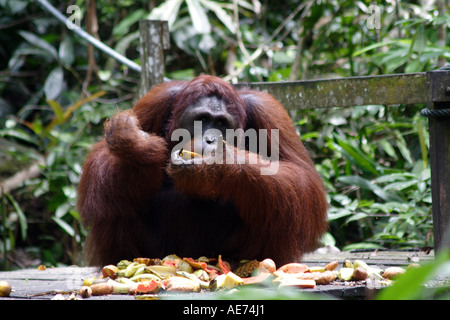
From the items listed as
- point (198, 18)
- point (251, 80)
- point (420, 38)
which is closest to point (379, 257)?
point (420, 38)

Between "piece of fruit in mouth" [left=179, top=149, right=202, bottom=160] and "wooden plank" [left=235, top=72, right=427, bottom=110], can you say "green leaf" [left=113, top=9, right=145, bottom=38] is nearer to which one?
"wooden plank" [left=235, top=72, right=427, bottom=110]

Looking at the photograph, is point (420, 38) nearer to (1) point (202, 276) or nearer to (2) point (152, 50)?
(2) point (152, 50)

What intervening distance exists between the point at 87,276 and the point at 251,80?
325 cm

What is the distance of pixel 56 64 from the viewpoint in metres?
7.34

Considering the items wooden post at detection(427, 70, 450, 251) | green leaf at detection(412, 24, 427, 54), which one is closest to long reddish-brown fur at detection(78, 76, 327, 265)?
wooden post at detection(427, 70, 450, 251)

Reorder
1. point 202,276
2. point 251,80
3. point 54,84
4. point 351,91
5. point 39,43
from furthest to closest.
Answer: point 39,43 < point 54,84 < point 251,80 < point 351,91 < point 202,276

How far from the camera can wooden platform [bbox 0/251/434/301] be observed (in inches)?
87.5

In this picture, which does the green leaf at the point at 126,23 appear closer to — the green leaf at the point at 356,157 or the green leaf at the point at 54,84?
the green leaf at the point at 54,84

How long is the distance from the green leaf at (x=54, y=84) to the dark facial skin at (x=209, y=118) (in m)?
4.31

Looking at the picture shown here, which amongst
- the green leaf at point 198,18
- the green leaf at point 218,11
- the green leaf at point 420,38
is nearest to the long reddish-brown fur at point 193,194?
the green leaf at point 420,38

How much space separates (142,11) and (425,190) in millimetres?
4188

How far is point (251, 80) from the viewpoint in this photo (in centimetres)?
589

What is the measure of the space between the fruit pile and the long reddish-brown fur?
193 mm

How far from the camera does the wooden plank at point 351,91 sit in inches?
123
